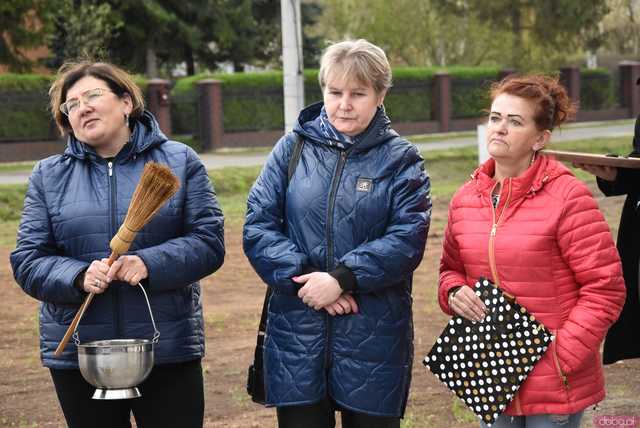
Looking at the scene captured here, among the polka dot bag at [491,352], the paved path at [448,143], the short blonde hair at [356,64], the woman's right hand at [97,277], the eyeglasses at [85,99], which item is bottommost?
the paved path at [448,143]

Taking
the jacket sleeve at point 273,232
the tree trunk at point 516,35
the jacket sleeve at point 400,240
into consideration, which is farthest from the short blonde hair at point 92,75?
the tree trunk at point 516,35

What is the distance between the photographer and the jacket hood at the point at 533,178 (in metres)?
3.91

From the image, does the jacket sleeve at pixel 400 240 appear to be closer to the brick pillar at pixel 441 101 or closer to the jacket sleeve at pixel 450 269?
the jacket sleeve at pixel 450 269

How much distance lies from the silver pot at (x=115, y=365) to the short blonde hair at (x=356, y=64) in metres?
1.13

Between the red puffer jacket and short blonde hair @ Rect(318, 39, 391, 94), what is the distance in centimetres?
58

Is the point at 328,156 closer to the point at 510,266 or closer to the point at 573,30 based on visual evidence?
the point at 510,266

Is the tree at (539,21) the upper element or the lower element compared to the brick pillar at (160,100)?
upper

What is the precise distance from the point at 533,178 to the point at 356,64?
0.72m

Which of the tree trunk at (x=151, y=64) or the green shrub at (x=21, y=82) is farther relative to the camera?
the tree trunk at (x=151, y=64)

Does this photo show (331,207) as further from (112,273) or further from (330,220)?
(112,273)

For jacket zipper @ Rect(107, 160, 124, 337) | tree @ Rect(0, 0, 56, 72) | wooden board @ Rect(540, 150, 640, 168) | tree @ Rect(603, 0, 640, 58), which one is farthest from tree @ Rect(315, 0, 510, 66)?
jacket zipper @ Rect(107, 160, 124, 337)

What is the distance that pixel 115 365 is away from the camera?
12.5 feet

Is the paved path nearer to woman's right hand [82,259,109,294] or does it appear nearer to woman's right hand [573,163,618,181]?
woman's right hand [573,163,618,181]

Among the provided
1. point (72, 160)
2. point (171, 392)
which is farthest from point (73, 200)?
point (171, 392)
